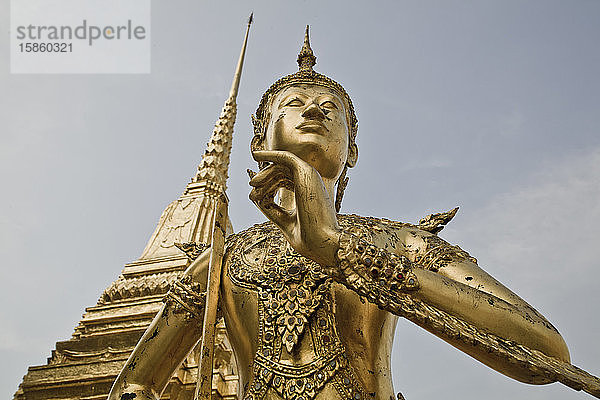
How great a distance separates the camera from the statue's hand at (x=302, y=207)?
2318mm

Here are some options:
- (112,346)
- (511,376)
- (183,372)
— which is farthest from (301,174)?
(112,346)

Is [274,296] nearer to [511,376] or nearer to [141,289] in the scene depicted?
[511,376]

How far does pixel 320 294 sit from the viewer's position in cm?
268

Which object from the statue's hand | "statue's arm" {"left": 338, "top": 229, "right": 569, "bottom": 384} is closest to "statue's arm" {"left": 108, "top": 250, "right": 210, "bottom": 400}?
the statue's hand

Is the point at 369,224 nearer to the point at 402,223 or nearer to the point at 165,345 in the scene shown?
the point at 402,223

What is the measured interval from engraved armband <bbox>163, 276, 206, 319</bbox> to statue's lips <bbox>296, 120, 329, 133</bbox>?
910 mm

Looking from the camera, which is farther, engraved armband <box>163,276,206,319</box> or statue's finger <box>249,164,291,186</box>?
engraved armband <box>163,276,206,319</box>

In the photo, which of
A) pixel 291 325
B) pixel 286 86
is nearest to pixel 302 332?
pixel 291 325

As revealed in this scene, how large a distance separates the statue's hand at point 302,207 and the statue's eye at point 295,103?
2.00 ft

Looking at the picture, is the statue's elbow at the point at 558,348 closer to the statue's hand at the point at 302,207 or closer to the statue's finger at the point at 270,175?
the statue's hand at the point at 302,207

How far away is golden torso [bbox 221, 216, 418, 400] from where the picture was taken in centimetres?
252

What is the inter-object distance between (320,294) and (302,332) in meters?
0.18

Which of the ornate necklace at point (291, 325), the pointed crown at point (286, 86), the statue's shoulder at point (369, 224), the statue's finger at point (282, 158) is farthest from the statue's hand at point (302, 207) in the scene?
the pointed crown at point (286, 86)

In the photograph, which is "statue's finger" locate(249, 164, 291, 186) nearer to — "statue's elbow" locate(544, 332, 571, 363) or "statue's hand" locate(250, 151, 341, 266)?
"statue's hand" locate(250, 151, 341, 266)
